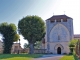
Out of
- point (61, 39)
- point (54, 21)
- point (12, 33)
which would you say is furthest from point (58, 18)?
point (12, 33)

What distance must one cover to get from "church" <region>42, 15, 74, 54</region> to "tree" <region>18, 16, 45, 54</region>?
768 cm

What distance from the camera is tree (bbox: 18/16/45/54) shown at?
2071 inches

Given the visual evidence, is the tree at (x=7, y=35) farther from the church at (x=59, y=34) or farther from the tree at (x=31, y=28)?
the church at (x=59, y=34)

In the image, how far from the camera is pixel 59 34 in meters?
61.4

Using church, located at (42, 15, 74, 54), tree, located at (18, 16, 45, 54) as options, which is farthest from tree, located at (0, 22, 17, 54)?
church, located at (42, 15, 74, 54)

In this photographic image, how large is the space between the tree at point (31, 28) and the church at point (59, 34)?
768 cm

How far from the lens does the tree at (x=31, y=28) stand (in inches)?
2071

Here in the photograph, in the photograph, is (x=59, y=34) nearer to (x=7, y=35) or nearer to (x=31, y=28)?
(x=31, y=28)

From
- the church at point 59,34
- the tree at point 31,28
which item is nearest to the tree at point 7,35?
the tree at point 31,28

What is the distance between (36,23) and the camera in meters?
53.7

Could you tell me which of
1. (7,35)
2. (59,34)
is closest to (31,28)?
(7,35)

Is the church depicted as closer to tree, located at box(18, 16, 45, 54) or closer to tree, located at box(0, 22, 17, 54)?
tree, located at box(18, 16, 45, 54)

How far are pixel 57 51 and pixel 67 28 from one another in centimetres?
828

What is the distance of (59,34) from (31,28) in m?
12.5
